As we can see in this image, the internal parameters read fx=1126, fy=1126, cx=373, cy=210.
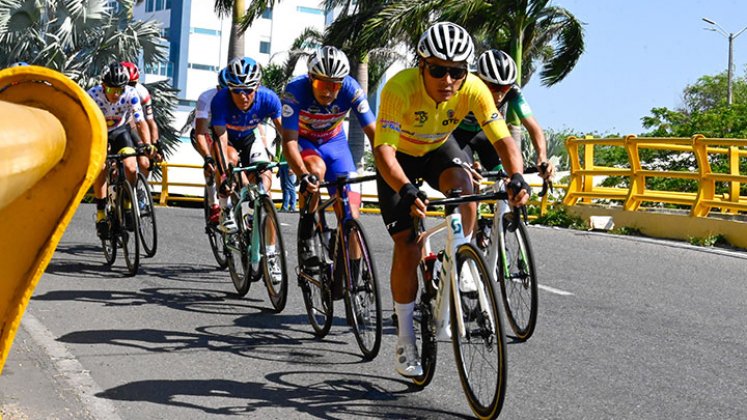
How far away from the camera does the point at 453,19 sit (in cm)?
2791

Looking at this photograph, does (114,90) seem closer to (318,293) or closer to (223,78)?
(223,78)

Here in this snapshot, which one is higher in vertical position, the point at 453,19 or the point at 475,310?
the point at 453,19

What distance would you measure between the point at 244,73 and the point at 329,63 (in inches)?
67.1

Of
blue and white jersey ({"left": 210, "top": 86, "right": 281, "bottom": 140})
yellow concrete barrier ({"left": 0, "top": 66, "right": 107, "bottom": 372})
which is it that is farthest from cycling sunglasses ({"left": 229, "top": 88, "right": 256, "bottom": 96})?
yellow concrete barrier ({"left": 0, "top": 66, "right": 107, "bottom": 372})

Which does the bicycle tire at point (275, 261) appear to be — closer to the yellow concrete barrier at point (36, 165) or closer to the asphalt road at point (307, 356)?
the asphalt road at point (307, 356)

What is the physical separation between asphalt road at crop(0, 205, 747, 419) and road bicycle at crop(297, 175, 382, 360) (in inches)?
7.6

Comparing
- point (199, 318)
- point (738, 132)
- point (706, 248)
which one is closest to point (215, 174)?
point (199, 318)

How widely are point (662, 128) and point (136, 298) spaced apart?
33.4 metres

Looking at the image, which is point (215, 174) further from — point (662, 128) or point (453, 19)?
point (662, 128)

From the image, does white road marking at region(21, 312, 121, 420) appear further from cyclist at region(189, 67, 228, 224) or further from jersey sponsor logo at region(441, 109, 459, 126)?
cyclist at region(189, 67, 228, 224)

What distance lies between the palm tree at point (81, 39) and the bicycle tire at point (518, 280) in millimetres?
24810

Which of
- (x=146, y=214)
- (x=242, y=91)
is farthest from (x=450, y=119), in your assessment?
(x=146, y=214)

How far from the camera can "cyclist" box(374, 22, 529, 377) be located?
5.83m

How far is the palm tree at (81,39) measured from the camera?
1231 inches
